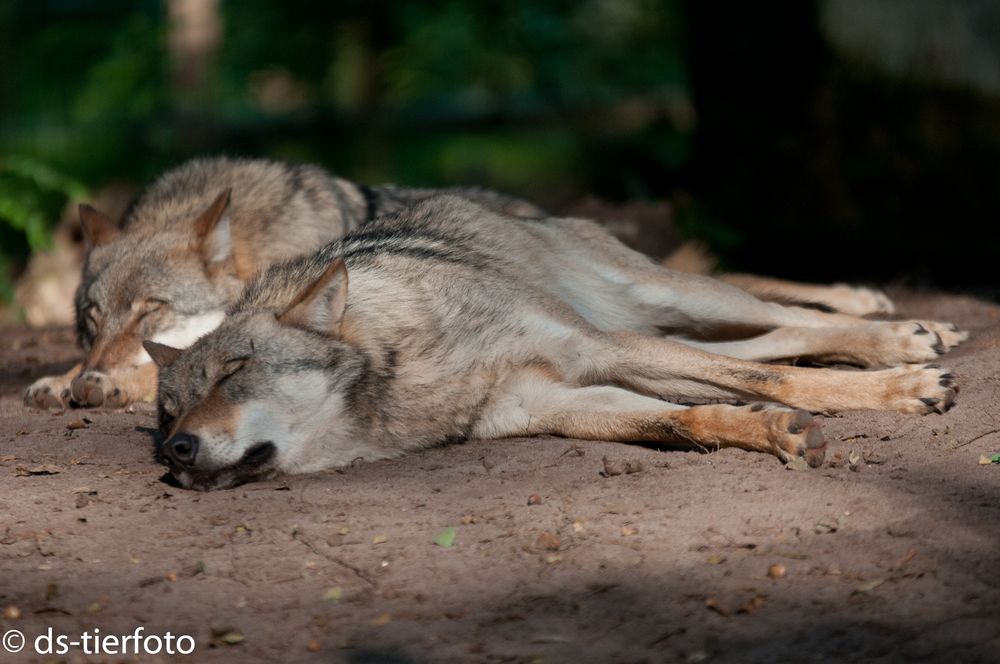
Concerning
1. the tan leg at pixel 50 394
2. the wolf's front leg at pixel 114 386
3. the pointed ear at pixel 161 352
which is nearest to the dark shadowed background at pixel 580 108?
the tan leg at pixel 50 394

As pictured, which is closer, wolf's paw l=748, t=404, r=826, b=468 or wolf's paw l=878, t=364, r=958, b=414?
wolf's paw l=748, t=404, r=826, b=468

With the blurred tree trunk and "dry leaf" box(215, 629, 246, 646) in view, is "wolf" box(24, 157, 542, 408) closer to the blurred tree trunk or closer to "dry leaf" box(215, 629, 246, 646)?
"dry leaf" box(215, 629, 246, 646)

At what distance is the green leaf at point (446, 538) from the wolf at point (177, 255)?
2.60 m

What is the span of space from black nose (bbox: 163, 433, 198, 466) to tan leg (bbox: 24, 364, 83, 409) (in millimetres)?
1969

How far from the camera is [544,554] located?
3.32 m

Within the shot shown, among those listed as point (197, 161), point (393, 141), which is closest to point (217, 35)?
point (393, 141)

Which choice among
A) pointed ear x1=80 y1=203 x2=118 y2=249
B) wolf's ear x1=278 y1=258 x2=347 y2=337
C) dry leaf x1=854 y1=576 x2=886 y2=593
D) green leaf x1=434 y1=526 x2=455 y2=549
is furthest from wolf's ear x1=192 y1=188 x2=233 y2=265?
dry leaf x1=854 y1=576 x2=886 y2=593

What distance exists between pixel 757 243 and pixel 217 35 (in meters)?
7.61

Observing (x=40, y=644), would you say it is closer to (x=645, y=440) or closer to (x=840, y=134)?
(x=645, y=440)

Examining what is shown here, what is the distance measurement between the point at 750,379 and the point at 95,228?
3.78 meters

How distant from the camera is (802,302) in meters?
5.96

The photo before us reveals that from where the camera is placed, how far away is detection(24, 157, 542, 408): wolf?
557 centimetres

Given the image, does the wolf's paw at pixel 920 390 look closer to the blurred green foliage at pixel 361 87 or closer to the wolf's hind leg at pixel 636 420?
the wolf's hind leg at pixel 636 420

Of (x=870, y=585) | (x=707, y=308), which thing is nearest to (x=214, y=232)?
(x=707, y=308)
